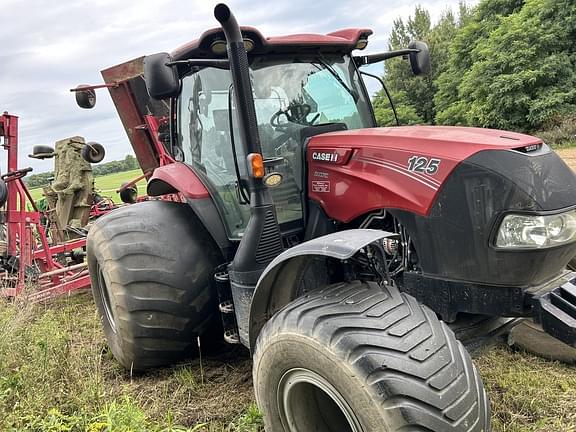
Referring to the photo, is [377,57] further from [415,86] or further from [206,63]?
[415,86]

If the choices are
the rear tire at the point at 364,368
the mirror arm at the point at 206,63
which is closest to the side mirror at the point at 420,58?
the mirror arm at the point at 206,63

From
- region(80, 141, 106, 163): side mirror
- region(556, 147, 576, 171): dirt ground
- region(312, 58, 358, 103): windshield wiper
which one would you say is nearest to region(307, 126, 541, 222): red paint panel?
region(312, 58, 358, 103): windshield wiper

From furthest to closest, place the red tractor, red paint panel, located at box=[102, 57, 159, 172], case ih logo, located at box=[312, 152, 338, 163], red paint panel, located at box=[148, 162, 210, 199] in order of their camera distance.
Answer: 1. red paint panel, located at box=[102, 57, 159, 172]
2. red paint panel, located at box=[148, 162, 210, 199]
3. case ih logo, located at box=[312, 152, 338, 163]
4. the red tractor

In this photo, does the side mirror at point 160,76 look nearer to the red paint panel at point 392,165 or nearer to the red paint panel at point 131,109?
the red paint panel at point 392,165

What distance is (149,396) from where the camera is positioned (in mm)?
3199

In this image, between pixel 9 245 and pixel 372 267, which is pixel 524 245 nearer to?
pixel 372 267

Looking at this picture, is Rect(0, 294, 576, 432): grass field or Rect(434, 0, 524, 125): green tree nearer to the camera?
Rect(0, 294, 576, 432): grass field

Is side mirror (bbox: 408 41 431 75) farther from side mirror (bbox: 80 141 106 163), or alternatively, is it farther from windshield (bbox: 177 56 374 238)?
side mirror (bbox: 80 141 106 163)

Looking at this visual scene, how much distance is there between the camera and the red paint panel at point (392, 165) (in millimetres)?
2420

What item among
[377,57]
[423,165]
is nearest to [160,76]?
[423,165]

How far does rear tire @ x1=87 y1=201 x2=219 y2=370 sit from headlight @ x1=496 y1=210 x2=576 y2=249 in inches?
70.5

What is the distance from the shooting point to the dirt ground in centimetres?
1202

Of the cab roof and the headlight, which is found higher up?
the cab roof

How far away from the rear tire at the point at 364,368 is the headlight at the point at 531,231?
0.53m
